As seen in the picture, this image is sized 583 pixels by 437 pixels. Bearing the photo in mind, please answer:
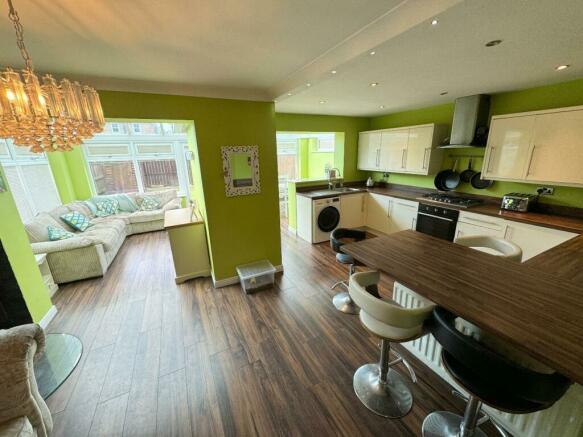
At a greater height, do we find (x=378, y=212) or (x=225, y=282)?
(x=378, y=212)

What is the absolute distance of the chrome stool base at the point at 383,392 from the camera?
1.56 m

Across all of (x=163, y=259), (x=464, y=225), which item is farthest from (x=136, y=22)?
(x=464, y=225)

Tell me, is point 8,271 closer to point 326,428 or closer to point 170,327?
point 170,327

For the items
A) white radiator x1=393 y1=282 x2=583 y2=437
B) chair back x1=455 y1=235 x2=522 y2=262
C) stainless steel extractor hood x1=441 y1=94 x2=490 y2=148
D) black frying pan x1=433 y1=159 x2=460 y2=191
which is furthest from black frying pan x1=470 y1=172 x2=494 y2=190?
white radiator x1=393 y1=282 x2=583 y2=437

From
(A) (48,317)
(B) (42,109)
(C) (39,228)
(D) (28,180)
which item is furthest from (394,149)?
(D) (28,180)

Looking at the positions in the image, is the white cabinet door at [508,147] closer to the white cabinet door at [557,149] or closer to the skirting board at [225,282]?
the white cabinet door at [557,149]

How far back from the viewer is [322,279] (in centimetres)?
320

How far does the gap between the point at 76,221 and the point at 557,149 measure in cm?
691

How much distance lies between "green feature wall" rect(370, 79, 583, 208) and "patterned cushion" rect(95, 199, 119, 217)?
6.29m

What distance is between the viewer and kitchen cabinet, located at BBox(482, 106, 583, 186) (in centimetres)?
233

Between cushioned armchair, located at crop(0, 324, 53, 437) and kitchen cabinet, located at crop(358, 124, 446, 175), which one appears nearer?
cushioned armchair, located at crop(0, 324, 53, 437)

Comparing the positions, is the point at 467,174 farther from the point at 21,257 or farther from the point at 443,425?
the point at 21,257

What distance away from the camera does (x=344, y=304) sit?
2621mm

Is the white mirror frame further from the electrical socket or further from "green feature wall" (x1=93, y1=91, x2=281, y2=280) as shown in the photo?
the electrical socket
